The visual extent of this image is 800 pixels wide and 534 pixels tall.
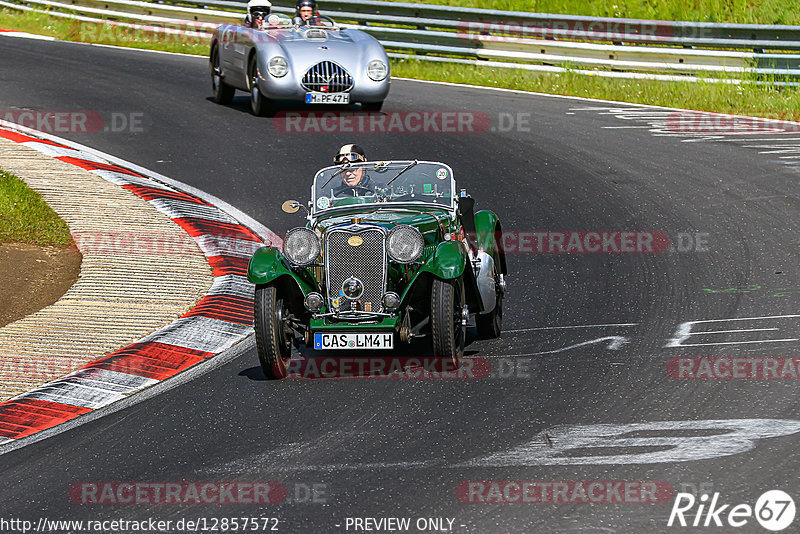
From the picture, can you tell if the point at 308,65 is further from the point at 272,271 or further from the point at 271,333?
the point at 271,333

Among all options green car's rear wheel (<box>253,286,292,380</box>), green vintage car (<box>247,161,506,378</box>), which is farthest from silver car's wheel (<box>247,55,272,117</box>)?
green car's rear wheel (<box>253,286,292,380</box>)

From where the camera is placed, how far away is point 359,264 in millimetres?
8359

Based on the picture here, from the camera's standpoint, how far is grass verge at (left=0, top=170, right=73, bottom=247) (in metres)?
11.7

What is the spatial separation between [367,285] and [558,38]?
44.0ft

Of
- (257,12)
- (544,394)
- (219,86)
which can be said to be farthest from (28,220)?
(257,12)

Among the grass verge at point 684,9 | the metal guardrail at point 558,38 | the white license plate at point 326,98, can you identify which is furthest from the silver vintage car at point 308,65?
the grass verge at point 684,9

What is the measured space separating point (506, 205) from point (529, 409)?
243 inches

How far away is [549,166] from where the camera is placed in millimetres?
14750

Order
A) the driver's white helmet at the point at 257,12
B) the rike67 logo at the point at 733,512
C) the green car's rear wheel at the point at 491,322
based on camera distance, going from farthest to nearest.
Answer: the driver's white helmet at the point at 257,12 < the green car's rear wheel at the point at 491,322 < the rike67 logo at the point at 733,512

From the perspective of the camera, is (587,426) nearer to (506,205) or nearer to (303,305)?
(303,305)

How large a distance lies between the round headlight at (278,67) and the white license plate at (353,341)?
887cm

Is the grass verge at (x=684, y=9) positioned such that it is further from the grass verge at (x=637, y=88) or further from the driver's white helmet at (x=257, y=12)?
the driver's white helmet at (x=257, y=12)

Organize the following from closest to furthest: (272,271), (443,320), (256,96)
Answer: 1. (443,320)
2. (272,271)
3. (256,96)

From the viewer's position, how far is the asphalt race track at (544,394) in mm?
6020
